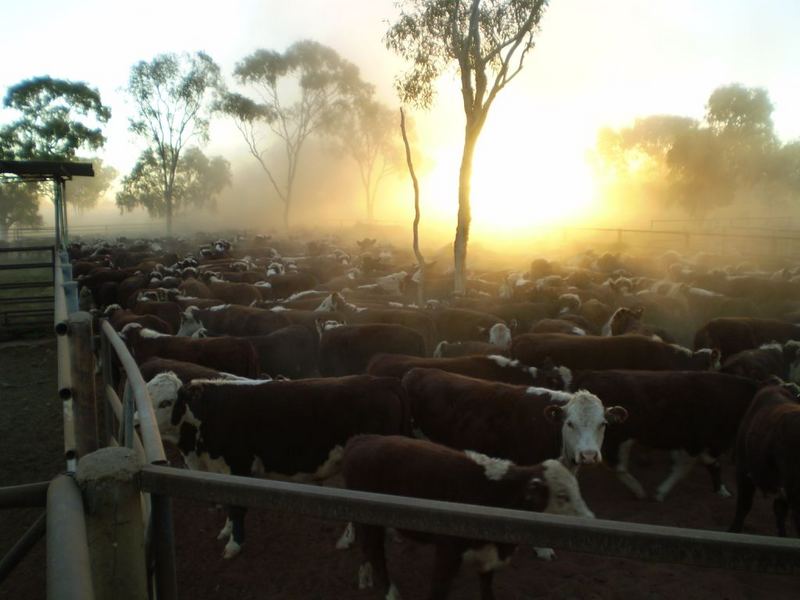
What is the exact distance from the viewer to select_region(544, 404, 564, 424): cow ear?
19.0 ft

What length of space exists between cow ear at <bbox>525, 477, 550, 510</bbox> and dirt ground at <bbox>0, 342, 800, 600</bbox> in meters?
1.04

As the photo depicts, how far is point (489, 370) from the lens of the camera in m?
7.71

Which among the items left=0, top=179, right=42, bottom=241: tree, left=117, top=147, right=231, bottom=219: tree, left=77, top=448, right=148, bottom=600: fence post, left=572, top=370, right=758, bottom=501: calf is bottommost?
left=572, top=370, right=758, bottom=501: calf

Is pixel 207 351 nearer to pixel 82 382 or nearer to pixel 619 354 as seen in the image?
pixel 619 354

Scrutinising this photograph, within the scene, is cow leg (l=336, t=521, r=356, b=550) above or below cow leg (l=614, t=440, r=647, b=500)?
below

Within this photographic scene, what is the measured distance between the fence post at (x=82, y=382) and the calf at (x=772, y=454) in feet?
17.1

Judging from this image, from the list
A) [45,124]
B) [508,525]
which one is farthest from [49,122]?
[508,525]

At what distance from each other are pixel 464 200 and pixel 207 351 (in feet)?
33.5

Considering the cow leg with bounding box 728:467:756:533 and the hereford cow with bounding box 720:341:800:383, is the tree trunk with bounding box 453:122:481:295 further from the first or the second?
the cow leg with bounding box 728:467:756:533

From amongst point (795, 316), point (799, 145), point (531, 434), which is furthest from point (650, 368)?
point (799, 145)

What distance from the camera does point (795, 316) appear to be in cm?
1248

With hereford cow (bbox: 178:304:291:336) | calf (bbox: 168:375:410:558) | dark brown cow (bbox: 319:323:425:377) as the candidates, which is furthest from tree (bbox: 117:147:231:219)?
calf (bbox: 168:375:410:558)

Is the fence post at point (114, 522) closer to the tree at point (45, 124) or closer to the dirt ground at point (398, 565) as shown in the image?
the dirt ground at point (398, 565)

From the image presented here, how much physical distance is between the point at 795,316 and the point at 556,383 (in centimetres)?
810
